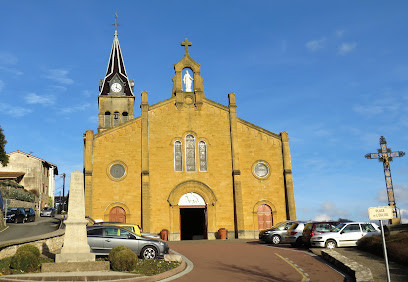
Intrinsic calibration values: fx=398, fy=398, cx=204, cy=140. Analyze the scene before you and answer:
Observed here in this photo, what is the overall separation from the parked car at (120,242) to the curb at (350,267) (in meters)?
6.65

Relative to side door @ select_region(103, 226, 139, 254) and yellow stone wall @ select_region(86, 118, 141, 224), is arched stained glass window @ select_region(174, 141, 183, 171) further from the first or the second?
side door @ select_region(103, 226, 139, 254)

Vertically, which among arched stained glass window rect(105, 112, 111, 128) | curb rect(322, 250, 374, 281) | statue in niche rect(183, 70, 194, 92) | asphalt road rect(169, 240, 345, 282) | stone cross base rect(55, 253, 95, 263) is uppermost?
arched stained glass window rect(105, 112, 111, 128)

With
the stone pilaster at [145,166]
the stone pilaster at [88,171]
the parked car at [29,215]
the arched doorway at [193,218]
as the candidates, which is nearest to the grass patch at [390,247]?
the arched doorway at [193,218]

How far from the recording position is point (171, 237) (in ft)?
97.6

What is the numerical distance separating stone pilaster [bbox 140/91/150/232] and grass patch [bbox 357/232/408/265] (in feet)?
51.3

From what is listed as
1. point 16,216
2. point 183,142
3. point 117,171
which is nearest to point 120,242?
point 117,171

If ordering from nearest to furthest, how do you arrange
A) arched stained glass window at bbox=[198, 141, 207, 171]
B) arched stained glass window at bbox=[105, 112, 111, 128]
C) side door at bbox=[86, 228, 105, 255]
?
1. side door at bbox=[86, 228, 105, 255]
2. arched stained glass window at bbox=[198, 141, 207, 171]
3. arched stained glass window at bbox=[105, 112, 111, 128]

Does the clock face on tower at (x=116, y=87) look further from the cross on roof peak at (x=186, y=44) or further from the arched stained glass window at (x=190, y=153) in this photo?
the arched stained glass window at (x=190, y=153)

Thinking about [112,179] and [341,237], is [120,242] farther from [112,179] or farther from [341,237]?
[112,179]

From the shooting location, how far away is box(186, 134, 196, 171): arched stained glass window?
3158cm

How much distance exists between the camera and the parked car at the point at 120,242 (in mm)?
16181

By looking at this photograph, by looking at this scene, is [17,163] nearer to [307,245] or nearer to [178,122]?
[178,122]

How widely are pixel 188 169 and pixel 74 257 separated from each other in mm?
18265

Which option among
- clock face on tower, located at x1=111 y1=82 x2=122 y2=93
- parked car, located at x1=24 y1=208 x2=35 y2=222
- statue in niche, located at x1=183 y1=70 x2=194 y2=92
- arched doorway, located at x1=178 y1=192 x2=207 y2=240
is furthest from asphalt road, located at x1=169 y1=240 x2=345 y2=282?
clock face on tower, located at x1=111 y1=82 x2=122 y2=93
